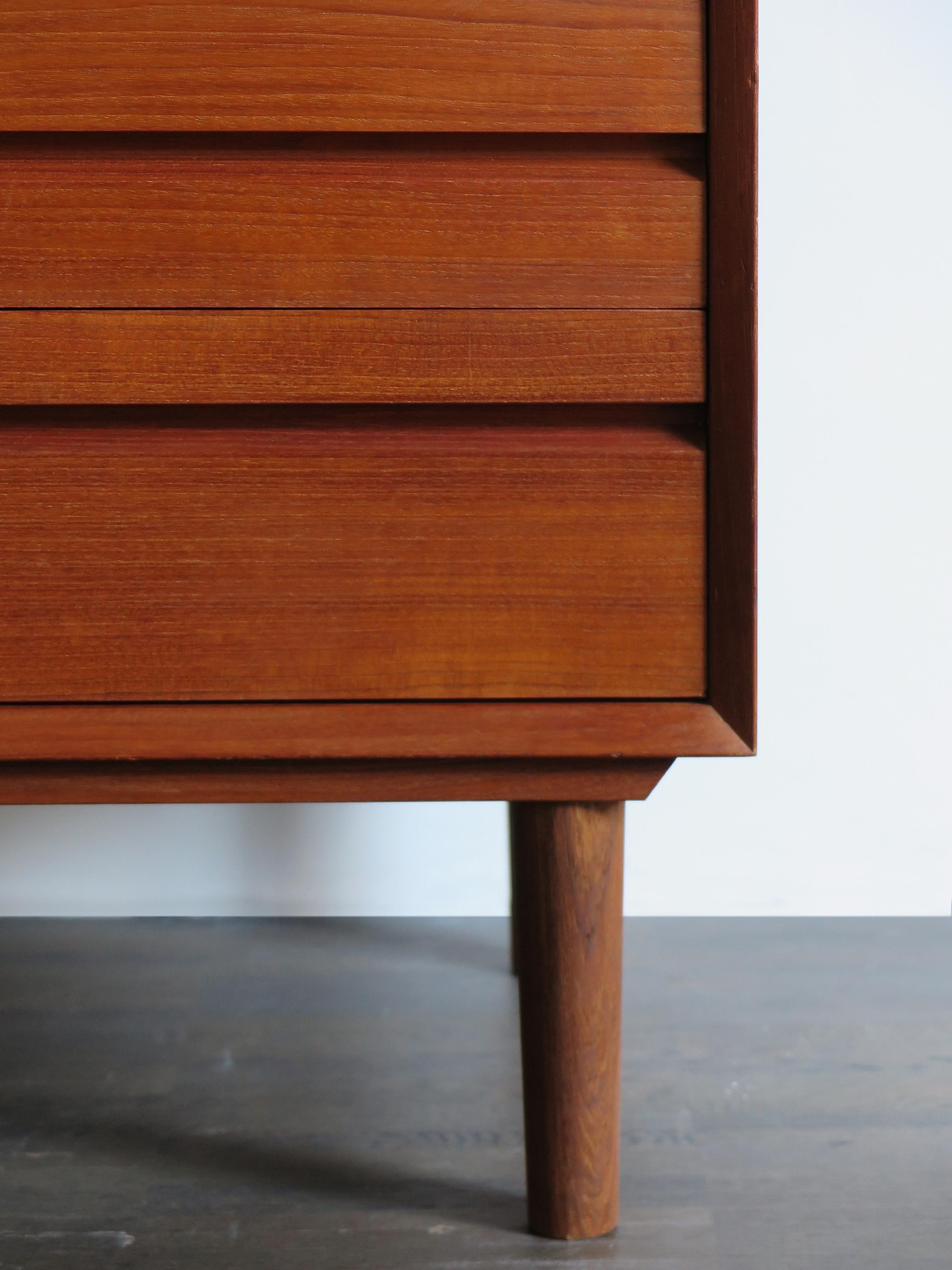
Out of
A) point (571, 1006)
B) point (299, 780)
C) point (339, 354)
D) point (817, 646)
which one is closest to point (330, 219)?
point (339, 354)

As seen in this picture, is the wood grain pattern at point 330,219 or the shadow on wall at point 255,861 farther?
the shadow on wall at point 255,861

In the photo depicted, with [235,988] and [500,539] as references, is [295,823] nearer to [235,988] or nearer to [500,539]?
[235,988]

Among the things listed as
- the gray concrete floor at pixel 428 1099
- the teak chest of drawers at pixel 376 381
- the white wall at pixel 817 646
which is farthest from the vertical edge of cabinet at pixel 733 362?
the white wall at pixel 817 646

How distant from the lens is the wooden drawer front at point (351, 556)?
59 cm

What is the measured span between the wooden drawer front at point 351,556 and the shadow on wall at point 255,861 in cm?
64

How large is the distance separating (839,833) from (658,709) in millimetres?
701

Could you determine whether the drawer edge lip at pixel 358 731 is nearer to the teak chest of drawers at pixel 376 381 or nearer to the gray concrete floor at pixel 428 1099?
the teak chest of drawers at pixel 376 381

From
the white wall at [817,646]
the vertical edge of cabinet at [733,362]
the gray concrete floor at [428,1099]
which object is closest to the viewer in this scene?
the vertical edge of cabinet at [733,362]

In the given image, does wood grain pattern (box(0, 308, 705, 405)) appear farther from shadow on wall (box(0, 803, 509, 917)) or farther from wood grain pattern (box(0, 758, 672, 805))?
shadow on wall (box(0, 803, 509, 917))

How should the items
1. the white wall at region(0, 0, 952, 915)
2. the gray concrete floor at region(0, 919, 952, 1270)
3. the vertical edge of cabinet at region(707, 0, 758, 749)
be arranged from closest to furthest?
1. the vertical edge of cabinet at region(707, 0, 758, 749)
2. the gray concrete floor at region(0, 919, 952, 1270)
3. the white wall at region(0, 0, 952, 915)

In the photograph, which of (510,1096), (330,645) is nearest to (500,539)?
(330,645)

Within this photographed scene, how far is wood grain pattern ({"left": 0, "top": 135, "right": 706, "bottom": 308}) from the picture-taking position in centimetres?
58

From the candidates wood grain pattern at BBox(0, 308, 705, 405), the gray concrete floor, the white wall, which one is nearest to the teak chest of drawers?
wood grain pattern at BBox(0, 308, 705, 405)

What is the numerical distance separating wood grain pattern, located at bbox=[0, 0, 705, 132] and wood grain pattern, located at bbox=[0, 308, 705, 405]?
0.30 ft
